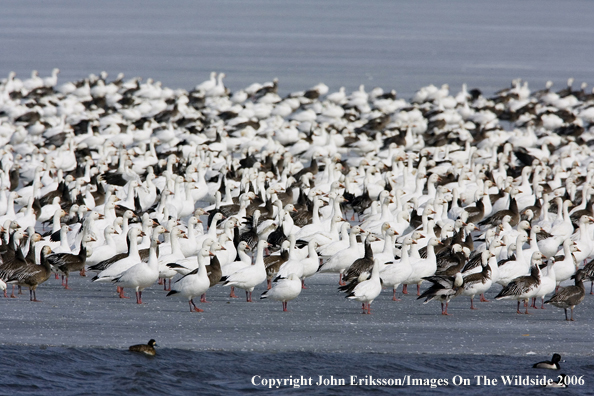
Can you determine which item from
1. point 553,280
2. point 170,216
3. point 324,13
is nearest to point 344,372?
point 553,280

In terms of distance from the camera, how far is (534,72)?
39.2 meters

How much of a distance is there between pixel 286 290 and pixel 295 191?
23.6 ft

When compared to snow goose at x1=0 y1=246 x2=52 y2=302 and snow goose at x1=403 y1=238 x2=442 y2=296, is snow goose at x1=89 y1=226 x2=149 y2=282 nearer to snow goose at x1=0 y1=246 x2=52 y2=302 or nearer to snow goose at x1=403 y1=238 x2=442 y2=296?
snow goose at x1=0 y1=246 x2=52 y2=302

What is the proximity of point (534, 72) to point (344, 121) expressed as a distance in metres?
14.0

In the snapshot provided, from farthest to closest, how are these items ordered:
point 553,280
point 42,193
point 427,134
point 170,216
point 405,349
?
point 427,134, point 42,193, point 170,216, point 553,280, point 405,349

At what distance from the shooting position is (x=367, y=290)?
1066cm

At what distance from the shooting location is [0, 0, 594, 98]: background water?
38.2 meters

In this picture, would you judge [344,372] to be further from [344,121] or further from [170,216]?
[344,121]

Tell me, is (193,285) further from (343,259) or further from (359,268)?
(343,259)

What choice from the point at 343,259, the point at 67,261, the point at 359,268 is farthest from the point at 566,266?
the point at 67,261

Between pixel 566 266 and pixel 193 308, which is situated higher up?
pixel 566 266

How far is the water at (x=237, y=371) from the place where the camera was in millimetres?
8727

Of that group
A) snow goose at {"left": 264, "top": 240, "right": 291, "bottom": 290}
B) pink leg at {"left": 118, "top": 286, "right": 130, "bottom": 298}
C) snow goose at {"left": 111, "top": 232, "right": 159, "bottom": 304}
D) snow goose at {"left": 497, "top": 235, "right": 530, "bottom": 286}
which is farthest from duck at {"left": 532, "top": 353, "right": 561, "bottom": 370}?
pink leg at {"left": 118, "top": 286, "right": 130, "bottom": 298}

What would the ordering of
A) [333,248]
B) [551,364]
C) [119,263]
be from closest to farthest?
[551,364]
[119,263]
[333,248]
